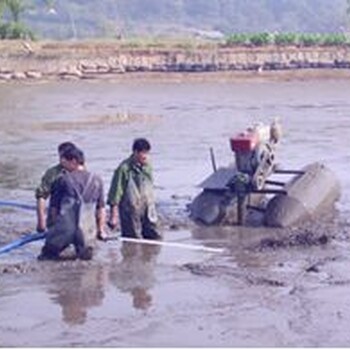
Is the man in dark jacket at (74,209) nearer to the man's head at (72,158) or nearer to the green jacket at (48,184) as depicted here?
the man's head at (72,158)

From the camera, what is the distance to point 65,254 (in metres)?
12.9

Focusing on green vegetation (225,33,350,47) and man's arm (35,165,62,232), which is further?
green vegetation (225,33,350,47)

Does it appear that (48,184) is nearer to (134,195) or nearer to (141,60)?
(134,195)

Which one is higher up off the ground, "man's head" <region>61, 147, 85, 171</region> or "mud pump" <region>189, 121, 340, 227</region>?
"man's head" <region>61, 147, 85, 171</region>

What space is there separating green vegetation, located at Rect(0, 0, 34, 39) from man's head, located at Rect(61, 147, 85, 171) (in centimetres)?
4747

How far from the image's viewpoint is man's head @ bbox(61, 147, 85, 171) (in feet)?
41.3

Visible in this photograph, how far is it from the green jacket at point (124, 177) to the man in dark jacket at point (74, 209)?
952 millimetres

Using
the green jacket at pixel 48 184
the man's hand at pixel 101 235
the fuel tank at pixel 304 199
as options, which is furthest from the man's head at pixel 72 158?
the fuel tank at pixel 304 199

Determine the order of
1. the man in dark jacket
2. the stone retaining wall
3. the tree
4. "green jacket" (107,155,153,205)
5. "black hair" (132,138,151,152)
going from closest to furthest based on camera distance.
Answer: the man in dark jacket < "black hair" (132,138,151,152) < "green jacket" (107,155,153,205) < the stone retaining wall < the tree

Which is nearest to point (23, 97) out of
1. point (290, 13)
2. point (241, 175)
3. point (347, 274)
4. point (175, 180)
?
point (175, 180)

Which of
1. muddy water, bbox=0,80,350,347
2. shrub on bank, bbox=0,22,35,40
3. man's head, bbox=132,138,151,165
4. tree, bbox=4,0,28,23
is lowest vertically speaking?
muddy water, bbox=0,80,350,347

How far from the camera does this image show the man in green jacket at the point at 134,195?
1371 cm

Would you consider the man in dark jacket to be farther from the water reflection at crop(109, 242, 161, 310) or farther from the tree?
the tree

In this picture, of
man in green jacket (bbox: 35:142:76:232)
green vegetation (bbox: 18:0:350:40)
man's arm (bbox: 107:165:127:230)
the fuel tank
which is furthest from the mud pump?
green vegetation (bbox: 18:0:350:40)
